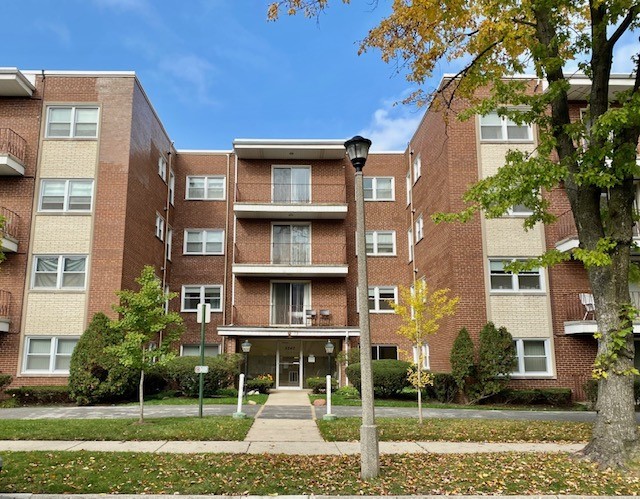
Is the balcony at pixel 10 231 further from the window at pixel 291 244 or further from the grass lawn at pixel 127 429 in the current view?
the window at pixel 291 244

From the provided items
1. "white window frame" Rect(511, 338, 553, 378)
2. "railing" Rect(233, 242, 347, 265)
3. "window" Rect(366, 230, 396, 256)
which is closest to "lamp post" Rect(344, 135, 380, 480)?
"white window frame" Rect(511, 338, 553, 378)

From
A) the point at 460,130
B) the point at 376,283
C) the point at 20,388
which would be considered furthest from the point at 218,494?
the point at 376,283

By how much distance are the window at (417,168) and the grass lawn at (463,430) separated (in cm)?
1433

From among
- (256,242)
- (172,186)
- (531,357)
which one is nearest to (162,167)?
(172,186)

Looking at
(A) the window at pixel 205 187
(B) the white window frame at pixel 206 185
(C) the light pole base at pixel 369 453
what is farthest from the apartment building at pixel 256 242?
(C) the light pole base at pixel 369 453

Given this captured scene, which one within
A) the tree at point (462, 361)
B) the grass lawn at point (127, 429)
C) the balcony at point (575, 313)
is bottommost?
the grass lawn at point (127, 429)

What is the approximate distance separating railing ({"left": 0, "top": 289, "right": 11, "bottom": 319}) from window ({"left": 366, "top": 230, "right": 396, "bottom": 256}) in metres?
16.3

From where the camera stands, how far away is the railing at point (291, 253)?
25453 mm

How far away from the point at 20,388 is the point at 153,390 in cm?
493

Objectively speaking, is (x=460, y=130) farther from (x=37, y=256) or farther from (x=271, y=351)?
(x=37, y=256)

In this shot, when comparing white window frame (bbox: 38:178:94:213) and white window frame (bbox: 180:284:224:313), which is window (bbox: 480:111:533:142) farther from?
white window frame (bbox: 38:178:94:213)

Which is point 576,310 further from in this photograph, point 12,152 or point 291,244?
point 12,152

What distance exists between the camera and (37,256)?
1988 cm

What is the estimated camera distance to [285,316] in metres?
25.0
